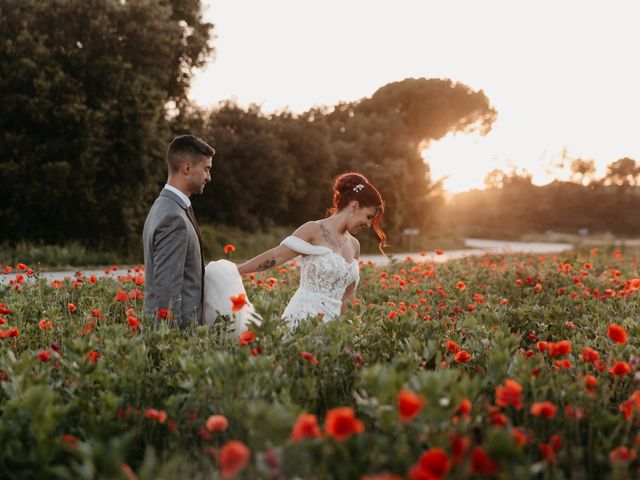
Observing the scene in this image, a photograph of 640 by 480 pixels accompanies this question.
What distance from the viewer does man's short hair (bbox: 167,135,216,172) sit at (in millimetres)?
4770

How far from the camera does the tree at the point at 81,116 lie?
55.9 ft

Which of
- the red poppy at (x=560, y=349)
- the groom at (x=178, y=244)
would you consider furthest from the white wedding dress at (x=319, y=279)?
the red poppy at (x=560, y=349)

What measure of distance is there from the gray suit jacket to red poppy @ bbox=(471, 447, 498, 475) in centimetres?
298

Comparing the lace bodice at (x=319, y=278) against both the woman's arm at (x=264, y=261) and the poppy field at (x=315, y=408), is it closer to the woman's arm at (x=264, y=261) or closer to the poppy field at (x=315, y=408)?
the woman's arm at (x=264, y=261)

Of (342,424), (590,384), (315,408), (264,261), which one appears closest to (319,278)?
(264,261)

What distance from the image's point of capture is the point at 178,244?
15.0ft

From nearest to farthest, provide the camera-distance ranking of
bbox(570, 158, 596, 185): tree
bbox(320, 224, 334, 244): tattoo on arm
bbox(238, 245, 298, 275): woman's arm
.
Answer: bbox(238, 245, 298, 275): woman's arm
bbox(320, 224, 334, 244): tattoo on arm
bbox(570, 158, 596, 185): tree

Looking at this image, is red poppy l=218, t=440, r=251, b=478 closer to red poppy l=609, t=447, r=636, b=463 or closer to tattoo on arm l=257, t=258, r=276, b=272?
red poppy l=609, t=447, r=636, b=463

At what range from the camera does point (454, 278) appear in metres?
8.45

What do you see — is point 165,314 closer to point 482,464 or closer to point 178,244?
point 178,244

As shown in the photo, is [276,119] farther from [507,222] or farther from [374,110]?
[507,222]

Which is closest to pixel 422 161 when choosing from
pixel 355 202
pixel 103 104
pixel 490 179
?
pixel 103 104

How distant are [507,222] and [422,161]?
116 ft

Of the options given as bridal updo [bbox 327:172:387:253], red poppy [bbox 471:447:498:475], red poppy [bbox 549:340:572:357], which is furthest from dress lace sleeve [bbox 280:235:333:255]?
red poppy [bbox 471:447:498:475]
